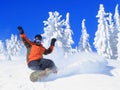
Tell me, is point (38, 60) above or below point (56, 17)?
below

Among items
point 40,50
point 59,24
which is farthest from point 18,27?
point 59,24

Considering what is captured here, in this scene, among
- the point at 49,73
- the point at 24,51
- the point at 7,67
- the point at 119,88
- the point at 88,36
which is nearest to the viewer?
the point at 119,88

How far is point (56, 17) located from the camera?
196ft

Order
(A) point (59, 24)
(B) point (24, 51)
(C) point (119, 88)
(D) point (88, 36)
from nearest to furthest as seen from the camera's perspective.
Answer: (C) point (119, 88) → (B) point (24, 51) → (A) point (59, 24) → (D) point (88, 36)

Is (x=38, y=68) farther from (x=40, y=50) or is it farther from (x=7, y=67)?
(x=7, y=67)

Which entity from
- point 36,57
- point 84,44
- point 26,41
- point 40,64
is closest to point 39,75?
point 40,64

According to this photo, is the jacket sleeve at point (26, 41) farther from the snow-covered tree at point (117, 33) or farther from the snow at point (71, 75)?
the snow-covered tree at point (117, 33)

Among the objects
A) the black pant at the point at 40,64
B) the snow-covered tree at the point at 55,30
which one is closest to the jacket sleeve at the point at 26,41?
the black pant at the point at 40,64

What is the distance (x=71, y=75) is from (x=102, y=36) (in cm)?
4679

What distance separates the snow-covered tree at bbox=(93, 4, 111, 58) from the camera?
6017cm

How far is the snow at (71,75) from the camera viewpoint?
43.7 ft

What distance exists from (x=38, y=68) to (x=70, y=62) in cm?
287

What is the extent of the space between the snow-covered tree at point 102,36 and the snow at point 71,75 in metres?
41.8

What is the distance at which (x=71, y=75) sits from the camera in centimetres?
1462
